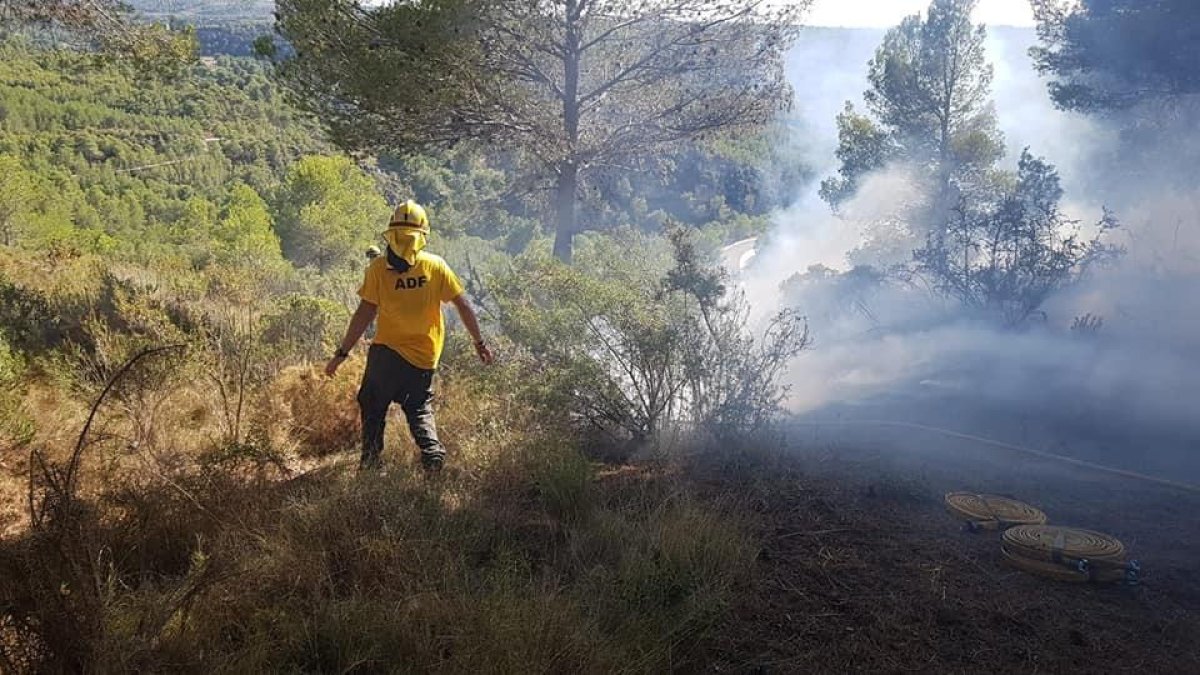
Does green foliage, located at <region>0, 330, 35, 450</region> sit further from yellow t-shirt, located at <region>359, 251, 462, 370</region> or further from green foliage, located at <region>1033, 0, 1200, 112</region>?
green foliage, located at <region>1033, 0, 1200, 112</region>

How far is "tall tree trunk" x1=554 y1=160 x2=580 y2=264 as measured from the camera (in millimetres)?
11930

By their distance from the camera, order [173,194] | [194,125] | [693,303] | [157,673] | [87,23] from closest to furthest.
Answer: [157,673] < [693,303] < [87,23] < [173,194] < [194,125]

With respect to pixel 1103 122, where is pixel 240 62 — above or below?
above

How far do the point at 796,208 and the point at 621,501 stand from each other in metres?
49.5

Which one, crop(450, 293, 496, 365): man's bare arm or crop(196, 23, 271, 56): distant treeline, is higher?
crop(196, 23, 271, 56): distant treeline

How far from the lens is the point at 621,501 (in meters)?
4.51

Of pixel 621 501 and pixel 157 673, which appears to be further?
pixel 621 501

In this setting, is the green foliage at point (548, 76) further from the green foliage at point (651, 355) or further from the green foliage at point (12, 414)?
the green foliage at point (12, 414)

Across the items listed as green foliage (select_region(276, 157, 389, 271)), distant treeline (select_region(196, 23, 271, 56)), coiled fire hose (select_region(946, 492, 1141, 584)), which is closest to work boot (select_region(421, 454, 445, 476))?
coiled fire hose (select_region(946, 492, 1141, 584))

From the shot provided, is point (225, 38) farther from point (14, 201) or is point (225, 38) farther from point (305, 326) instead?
point (305, 326)

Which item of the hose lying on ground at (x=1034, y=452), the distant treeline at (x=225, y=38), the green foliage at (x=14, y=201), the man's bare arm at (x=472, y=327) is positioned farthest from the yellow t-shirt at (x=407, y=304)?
the distant treeline at (x=225, y=38)

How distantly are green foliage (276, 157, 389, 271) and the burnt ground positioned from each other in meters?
22.2

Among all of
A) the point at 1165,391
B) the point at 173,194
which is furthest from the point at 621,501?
the point at 173,194

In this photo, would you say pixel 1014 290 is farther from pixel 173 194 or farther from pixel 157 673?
pixel 173 194
